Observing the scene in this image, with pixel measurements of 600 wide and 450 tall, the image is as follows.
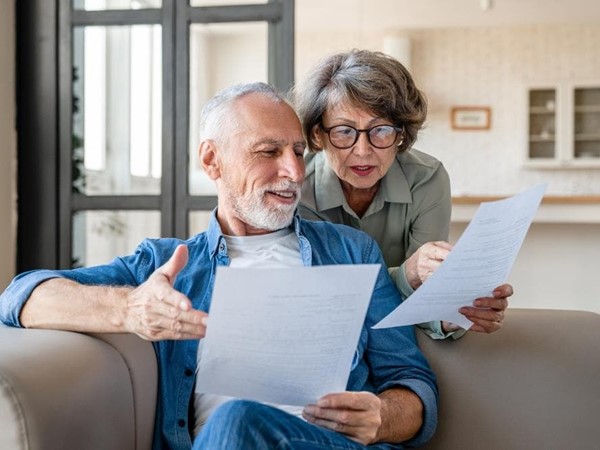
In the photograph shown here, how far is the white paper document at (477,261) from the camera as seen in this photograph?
128 centimetres

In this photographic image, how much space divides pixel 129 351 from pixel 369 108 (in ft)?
2.42

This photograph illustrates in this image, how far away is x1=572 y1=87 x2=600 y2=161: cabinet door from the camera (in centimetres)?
856

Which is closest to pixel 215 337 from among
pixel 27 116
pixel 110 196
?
pixel 110 196

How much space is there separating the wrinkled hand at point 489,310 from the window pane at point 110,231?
1553 mm

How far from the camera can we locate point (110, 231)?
291 centimetres

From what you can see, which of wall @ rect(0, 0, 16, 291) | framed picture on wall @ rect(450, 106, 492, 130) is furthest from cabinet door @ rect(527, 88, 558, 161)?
wall @ rect(0, 0, 16, 291)

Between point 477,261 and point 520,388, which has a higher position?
point 477,261

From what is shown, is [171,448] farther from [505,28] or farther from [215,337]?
[505,28]

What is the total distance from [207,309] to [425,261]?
1.45 feet

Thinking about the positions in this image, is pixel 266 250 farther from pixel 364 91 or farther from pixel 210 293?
pixel 364 91

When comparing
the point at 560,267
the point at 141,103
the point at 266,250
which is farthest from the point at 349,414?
the point at 560,267

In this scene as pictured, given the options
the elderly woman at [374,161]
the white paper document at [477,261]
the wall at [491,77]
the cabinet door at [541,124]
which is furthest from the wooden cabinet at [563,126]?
the white paper document at [477,261]

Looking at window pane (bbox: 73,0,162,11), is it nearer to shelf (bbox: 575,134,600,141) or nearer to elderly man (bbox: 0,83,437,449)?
elderly man (bbox: 0,83,437,449)

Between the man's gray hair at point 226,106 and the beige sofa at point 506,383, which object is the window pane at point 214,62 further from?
the beige sofa at point 506,383
